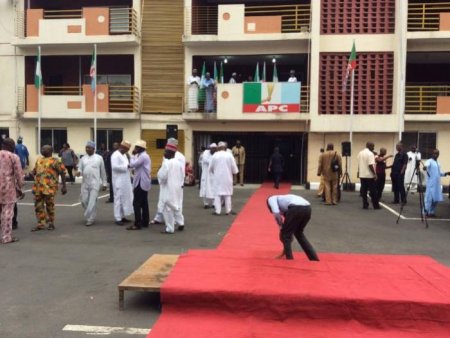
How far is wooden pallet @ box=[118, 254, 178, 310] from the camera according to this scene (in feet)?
16.8

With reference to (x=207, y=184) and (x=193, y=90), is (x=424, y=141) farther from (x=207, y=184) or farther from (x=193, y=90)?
(x=207, y=184)

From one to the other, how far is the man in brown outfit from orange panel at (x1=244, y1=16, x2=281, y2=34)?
7.20 m

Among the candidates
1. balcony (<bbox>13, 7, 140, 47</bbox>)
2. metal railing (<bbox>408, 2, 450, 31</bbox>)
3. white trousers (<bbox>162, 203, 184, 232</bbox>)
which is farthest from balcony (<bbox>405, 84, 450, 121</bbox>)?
white trousers (<bbox>162, 203, 184, 232</bbox>)

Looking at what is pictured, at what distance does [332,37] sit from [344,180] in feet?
18.6

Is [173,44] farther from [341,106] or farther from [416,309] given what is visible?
[416,309]

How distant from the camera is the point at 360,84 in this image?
62.2ft

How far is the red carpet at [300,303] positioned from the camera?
4.62 m

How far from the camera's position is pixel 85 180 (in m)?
10.6

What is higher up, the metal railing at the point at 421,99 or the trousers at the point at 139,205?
the metal railing at the point at 421,99

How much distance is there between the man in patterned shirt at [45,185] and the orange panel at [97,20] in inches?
460

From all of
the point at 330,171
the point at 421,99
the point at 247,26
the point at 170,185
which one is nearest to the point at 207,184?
the point at 170,185

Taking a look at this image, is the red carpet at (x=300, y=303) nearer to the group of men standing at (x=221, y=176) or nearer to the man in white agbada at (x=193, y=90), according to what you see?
the group of men standing at (x=221, y=176)

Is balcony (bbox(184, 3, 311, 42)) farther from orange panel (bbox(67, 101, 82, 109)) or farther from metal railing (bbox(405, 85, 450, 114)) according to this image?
orange panel (bbox(67, 101, 82, 109))

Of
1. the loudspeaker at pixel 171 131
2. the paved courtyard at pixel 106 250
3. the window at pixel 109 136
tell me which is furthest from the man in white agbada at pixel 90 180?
the window at pixel 109 136
